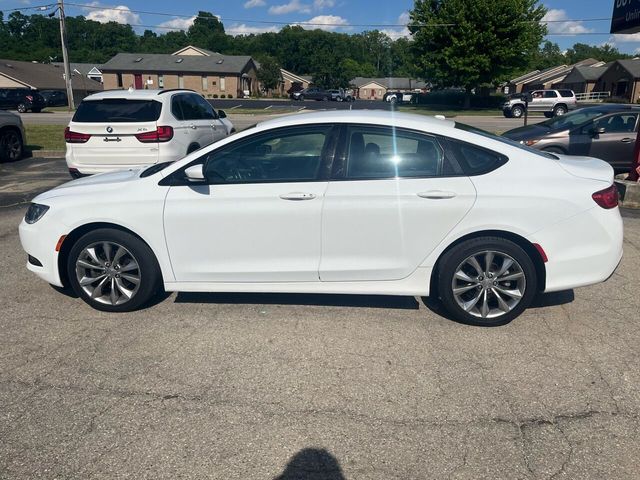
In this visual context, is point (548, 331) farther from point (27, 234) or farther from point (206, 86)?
point (206, 86)

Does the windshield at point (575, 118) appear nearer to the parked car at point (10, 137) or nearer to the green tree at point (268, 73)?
the parked car at point (10, 137)

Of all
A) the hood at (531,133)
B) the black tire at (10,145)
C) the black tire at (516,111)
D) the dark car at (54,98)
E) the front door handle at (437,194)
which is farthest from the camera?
the dark car at (54,98)

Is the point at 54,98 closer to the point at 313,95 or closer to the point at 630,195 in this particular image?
the point at 313,95

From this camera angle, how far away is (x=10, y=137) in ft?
42.0

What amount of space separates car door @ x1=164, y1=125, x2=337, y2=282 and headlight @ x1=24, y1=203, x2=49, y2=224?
112 centimetres

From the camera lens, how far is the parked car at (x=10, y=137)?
12.5 meters

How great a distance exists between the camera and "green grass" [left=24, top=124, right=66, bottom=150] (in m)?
14.8

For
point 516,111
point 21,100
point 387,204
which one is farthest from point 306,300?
point 21,100

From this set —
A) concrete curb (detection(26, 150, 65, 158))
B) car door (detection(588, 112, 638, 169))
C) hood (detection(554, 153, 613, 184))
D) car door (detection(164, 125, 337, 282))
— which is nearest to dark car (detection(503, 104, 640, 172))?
car door (detection(588, 112, 638, 169))

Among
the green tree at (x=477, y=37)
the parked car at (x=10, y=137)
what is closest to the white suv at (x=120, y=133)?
the parked car at (x=10, y=137)

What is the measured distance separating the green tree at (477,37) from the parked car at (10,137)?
34.6 metres

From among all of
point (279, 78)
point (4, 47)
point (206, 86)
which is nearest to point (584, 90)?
point (279, 78)

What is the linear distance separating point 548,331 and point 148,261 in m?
3.26

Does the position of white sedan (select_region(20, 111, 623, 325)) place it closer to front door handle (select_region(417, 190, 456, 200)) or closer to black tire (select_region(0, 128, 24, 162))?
front door handle (select_region(417, 190, 456, 200))
